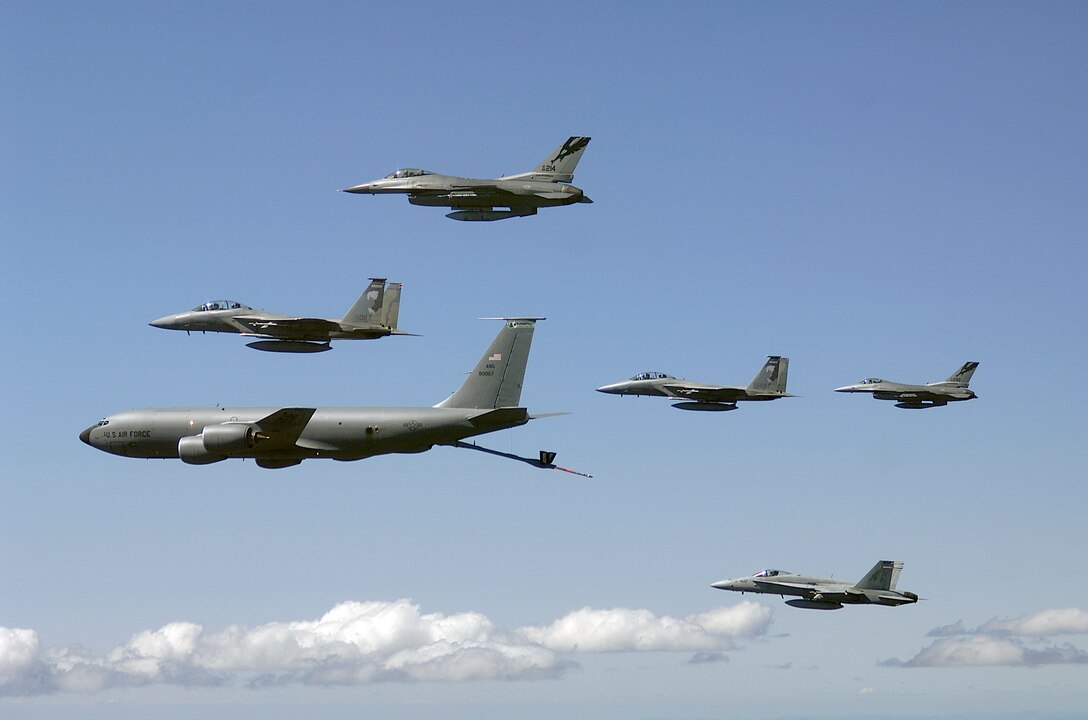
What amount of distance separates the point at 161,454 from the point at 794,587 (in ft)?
270

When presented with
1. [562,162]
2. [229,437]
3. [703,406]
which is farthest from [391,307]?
[703,406]

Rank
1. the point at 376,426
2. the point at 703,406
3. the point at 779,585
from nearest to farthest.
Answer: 1. the point at 376,426
2. the point at 703,406
3. the point at 779,585

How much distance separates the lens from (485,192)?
9481cm

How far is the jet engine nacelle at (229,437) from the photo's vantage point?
8100cm

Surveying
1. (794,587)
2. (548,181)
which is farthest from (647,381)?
(548,181)

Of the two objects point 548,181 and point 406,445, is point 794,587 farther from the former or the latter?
point 406,445

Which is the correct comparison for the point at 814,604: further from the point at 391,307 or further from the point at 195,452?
the point at 195,452

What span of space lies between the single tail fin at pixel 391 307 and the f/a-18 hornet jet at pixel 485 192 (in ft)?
20.8

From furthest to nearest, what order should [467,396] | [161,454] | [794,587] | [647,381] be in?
[794,587]
[647,381]
[161,454]
[467,396]

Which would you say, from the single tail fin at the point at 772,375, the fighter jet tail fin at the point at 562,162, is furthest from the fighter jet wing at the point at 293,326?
the single tail fin at the point at 772,375

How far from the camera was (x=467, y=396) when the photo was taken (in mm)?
81312

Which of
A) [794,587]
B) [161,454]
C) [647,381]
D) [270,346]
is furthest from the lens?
[794,587]

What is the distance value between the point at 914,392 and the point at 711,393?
890 inches

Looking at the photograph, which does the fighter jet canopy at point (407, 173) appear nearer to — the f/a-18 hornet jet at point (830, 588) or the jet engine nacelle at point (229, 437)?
the jet engine nacelle at point (229, 437)
